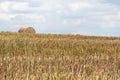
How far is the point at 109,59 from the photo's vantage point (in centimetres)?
1315

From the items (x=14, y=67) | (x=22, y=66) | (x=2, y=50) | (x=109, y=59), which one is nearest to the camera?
(x=14, y=67)

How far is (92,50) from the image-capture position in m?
18.1

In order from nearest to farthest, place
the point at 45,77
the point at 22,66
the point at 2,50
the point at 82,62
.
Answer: the point at 45,77 → the point at 22,66 → the point at 82,62 → the point at 2,50

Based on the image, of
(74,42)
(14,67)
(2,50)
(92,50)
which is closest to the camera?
(14,67)

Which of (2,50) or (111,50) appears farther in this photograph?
(111,50)

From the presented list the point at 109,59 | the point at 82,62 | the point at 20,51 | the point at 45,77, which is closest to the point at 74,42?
the point at 20,51

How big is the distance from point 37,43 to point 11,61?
8300 millimetres

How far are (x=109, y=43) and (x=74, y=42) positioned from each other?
1973mm

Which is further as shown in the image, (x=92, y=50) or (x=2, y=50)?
(x=92, y=50)

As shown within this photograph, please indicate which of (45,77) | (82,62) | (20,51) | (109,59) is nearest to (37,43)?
(20,51)

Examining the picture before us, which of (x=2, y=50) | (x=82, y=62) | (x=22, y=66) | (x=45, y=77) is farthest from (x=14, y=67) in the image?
(x=2, y=50)

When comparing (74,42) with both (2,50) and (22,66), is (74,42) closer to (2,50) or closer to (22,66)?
(2,50)

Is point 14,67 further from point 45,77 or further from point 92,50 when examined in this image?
point 92,50

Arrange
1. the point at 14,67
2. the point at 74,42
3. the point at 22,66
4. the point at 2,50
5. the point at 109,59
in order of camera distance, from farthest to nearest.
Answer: the point at 74,42 → the point at 2,50 → the point at 109,59 → the point at 22,66 → the point at 14,67
